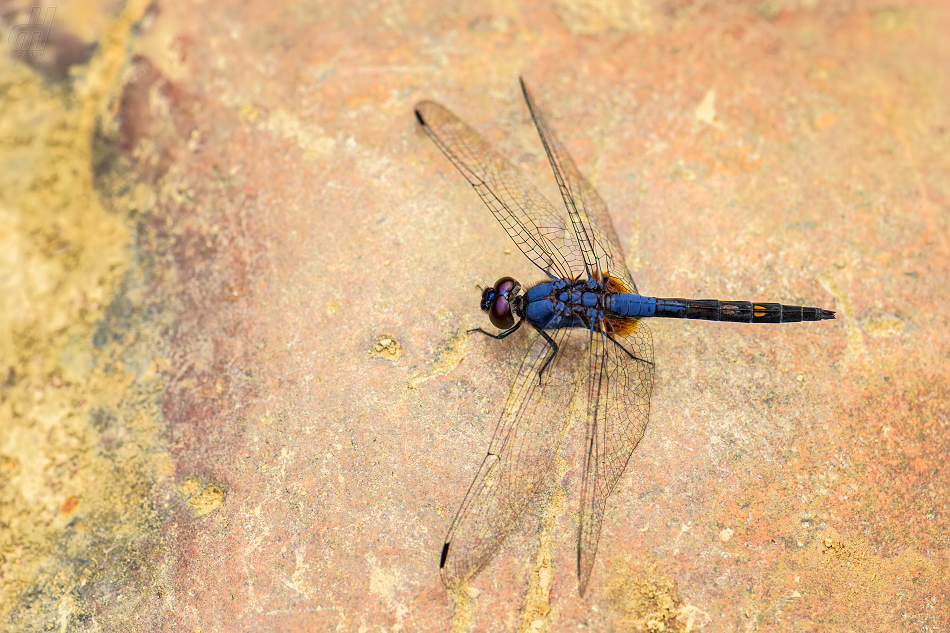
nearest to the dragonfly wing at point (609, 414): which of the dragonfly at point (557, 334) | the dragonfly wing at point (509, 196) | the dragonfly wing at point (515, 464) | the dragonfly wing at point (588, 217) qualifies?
the dragonfly at point (557, 334)

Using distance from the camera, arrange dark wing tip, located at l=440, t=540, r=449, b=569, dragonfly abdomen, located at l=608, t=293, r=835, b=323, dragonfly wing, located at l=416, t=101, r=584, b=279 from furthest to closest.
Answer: dragonfly wing, located at l=416, t=101, r=584, b=279
dragonfly abdomen, located at l=608, t=293, r=835, b=323
dark wing tip, located at l=440, t=540, r=449, b=569

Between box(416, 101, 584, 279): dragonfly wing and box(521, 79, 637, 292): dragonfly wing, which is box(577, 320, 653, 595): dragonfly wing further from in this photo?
box(416, 101, 584, 279): dragonfly wing

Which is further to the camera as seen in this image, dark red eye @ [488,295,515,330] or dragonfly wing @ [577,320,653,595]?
dark red eye @ [488,295,515,330]

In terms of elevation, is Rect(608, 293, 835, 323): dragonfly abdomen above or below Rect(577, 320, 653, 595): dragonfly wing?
above

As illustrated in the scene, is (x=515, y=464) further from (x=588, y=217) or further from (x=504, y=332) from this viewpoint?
(x=588, y=217)

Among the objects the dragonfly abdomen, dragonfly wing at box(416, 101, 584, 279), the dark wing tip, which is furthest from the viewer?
dragonfly wing at box(416, 101, 584, 279)

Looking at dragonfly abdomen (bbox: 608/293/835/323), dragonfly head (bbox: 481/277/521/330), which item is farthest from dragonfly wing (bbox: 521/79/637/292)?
dragonfly head (bbox: 481/277/521/330)

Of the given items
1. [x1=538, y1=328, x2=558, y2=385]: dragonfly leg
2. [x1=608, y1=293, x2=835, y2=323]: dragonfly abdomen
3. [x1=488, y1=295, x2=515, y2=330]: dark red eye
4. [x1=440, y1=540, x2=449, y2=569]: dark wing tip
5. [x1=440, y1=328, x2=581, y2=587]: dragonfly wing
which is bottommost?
[x1=440, y1=540, x2=449, y2=569]: dark wing tip

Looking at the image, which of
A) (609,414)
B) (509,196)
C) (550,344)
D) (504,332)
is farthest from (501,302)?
(609,414)
